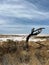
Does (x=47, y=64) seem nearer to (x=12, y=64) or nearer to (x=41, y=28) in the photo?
(x=12, y=64)

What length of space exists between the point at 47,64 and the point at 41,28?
1237 cm

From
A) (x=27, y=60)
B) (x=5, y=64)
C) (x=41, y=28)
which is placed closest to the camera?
(x=5, y=64)

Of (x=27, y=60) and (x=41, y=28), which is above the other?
(x=41, y=28)

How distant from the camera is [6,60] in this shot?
71.4ft

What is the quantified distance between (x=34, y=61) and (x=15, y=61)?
4.75ft

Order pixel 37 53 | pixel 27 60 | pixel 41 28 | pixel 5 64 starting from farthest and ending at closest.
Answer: pixel 41 28
pixel 37 53
pixel 27 60
pixel 5 64

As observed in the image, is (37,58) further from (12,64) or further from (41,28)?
(41,28)

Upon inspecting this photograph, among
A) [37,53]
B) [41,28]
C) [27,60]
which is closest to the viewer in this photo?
[27,60]

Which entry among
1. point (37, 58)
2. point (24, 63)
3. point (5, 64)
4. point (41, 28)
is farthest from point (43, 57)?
point (41, 28)

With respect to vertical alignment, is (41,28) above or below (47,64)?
above

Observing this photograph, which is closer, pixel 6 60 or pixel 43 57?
pixel 6 60

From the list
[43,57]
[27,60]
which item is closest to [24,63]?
[27,60]

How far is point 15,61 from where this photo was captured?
22.2 meters

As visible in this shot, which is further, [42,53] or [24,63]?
[42,53]
